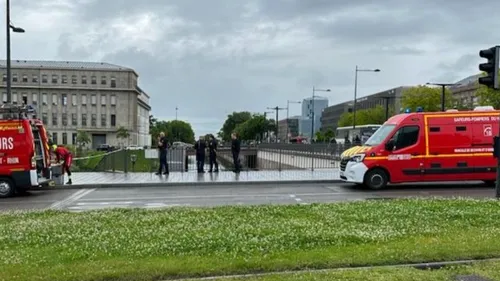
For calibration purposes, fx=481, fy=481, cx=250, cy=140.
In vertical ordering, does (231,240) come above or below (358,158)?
below

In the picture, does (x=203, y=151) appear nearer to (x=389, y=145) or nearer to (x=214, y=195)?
(x=214, y=195)

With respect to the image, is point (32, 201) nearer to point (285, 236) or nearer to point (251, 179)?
point (251, 179)

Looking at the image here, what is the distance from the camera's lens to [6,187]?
16438 millimetres

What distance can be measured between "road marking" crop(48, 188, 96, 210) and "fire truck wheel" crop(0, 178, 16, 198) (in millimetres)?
2028

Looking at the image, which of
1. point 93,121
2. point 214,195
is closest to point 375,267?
point 214,195

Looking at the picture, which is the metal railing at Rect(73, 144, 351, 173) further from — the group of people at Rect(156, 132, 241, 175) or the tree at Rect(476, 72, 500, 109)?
the tree at Rect(476, 72, 500, 109)

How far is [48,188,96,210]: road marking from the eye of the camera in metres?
13.8

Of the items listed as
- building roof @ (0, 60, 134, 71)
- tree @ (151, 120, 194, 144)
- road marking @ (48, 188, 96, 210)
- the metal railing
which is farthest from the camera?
tree @ (151, 120, 194, 144)

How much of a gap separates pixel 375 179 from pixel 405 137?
1.85m

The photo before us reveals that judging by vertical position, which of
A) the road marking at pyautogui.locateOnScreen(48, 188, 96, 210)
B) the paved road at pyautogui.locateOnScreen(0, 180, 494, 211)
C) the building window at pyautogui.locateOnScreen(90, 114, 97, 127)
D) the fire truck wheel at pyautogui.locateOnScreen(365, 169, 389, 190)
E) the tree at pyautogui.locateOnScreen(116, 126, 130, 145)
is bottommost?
the road marking at pyautogui.locateOnScreen(48, 188, 96, 210)

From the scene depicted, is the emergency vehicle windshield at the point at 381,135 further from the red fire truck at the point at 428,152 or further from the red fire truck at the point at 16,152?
the red fire truck at the point at 16,152

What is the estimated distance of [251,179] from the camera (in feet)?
69.2

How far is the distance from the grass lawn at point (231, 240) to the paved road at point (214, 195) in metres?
3.75

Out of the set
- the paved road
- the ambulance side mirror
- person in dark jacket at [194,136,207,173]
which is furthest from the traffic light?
person in dark jacket at [194,136,207,173]
